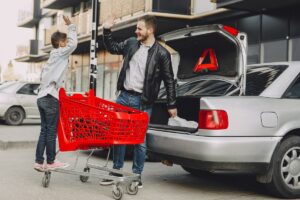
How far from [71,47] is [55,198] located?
1.79 meters

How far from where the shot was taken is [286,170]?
17.6 ft

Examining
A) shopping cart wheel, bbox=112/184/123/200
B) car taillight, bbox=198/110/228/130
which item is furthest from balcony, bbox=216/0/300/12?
shopping cart wheel, bbox=112/184/123/200

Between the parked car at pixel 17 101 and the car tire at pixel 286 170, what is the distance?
1169cm

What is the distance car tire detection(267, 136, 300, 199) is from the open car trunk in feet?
2.73

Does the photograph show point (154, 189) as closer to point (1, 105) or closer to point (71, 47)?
point (71, 47)

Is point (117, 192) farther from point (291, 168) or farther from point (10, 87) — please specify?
point (10, 87)

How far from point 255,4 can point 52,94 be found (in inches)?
393

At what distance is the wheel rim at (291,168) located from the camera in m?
5.36

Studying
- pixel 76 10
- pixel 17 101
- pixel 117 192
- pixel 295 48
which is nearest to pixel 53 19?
pixel 76 10

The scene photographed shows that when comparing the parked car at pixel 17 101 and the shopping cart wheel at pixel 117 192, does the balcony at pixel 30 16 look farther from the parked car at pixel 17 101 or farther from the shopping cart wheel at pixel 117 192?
the shopping cart wheel at pixel 117 192

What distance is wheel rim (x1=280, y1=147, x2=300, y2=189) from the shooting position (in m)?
5.36

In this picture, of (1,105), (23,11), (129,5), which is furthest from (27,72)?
(1,105)

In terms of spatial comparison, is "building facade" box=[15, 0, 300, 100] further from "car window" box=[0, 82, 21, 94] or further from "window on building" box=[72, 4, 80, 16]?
"car window" box=[0, 82, 21, 94]

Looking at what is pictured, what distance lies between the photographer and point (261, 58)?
598 inches
